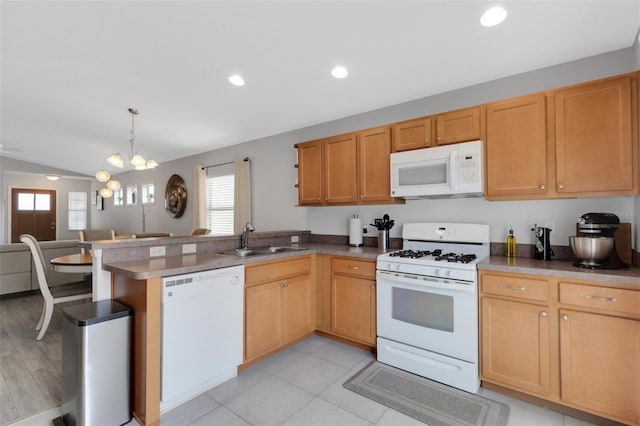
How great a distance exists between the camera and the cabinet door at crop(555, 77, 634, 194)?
1.87 m

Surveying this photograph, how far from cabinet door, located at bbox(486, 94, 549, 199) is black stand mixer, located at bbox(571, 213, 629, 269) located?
13.5 inches

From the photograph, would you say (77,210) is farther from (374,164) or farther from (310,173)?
(374,164)

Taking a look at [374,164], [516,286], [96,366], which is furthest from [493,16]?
[96,366]

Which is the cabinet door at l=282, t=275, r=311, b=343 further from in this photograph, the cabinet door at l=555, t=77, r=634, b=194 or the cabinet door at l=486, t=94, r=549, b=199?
the cabinet door at l=555, t=77, r=634, b=194

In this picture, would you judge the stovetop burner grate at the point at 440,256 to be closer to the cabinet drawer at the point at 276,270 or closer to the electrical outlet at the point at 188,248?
the cabinet drawer at the point at 276,270

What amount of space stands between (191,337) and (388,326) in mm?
1575

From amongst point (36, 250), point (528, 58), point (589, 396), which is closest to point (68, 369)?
point (36, 250)

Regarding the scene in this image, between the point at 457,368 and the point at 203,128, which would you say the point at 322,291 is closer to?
the point at 457,368

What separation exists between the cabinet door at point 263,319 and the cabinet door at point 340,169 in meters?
1.20

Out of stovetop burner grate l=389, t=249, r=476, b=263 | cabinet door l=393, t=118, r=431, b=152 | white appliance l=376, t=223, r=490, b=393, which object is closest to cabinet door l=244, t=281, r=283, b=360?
white appliance l=376, t=223, r=490, b=393

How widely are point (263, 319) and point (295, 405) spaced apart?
74 cm

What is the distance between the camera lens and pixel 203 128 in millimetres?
4422

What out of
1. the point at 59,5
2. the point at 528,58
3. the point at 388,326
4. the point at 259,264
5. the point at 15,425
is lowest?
the point at 15,425

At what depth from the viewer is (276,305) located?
2.63m
